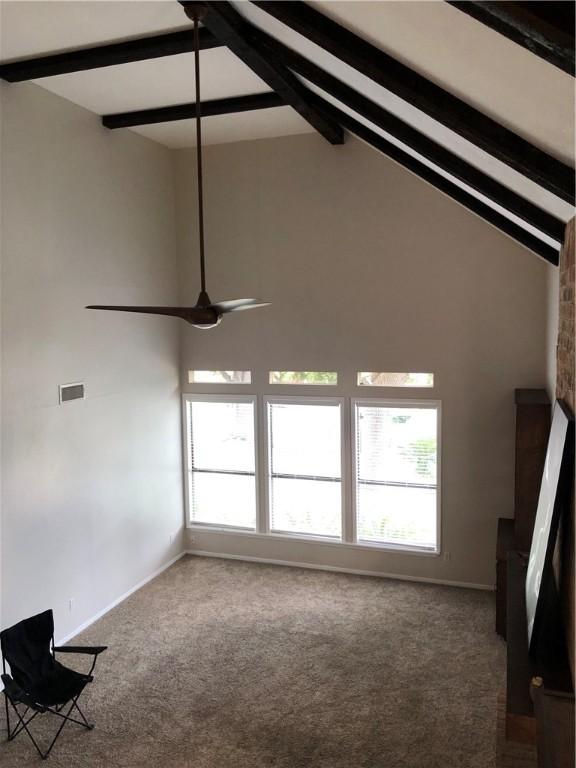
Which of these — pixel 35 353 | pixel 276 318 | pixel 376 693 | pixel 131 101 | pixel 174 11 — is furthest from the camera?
pixel 276 318

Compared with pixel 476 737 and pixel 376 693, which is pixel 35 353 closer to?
pixel 376 693

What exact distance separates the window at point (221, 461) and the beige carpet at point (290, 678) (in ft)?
3.04

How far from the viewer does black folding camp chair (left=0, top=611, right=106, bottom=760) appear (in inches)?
171

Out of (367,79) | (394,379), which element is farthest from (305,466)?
(367,79)

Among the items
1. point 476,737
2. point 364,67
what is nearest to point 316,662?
point 476,737

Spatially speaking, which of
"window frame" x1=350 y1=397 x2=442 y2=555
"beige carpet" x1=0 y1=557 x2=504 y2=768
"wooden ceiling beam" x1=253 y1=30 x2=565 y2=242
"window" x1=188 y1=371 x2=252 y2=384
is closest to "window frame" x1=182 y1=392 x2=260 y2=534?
"window" x1=188 y1=371 x2=252 y2=384

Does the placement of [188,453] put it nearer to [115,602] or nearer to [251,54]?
[115,602]

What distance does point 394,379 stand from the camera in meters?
6.91

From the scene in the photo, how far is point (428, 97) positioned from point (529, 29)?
1.37m

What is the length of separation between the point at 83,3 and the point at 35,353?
277cm

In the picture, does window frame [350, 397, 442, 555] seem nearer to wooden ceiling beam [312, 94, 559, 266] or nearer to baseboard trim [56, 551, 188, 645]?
wooden ceiling beam [312, 94, 559, 266]

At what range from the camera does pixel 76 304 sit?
588 cm

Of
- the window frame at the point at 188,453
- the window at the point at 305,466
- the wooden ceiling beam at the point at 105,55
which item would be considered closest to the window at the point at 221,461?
the window frame at the point at 188,453

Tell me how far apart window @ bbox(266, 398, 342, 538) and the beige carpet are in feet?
2.20
